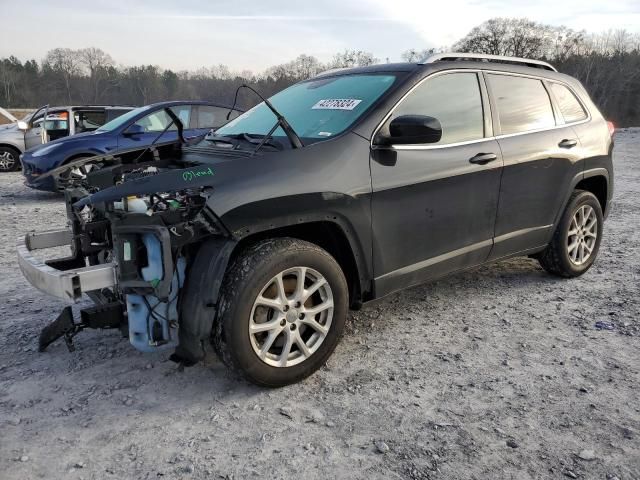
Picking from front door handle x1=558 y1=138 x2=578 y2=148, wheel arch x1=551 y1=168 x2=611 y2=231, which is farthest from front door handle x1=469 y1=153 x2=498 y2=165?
wheel arch x1=551 y1=168 x2=611 y2=231

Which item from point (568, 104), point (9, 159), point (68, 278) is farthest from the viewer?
point (9, 159)

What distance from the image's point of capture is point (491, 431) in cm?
258

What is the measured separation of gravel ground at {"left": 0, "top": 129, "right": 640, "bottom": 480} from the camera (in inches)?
93.0

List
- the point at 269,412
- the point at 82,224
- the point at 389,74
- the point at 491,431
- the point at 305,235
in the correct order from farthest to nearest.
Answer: the point at 389,74
the point at 305,235
the point at 82,224
the point at 269,412
the point at 491,431

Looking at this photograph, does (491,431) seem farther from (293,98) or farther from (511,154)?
(293,98)

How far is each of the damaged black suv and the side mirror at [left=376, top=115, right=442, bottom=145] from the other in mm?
12

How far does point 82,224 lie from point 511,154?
Answer: 3010 mm

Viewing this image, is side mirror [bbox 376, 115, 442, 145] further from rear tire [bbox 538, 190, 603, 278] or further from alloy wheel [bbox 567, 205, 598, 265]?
alloy wheel [bbox 567, 205, 598, 265]

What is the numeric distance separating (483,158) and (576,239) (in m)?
1.64

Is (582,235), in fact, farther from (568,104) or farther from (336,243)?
(336,243)

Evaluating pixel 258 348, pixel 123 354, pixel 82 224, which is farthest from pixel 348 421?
pixel 82 224

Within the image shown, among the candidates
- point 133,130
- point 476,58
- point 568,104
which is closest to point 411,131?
point 476,58

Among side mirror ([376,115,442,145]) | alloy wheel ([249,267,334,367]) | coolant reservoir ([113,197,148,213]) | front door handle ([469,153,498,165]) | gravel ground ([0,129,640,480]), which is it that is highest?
side mirror ([376,115,442,145])

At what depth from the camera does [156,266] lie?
2.57 m
